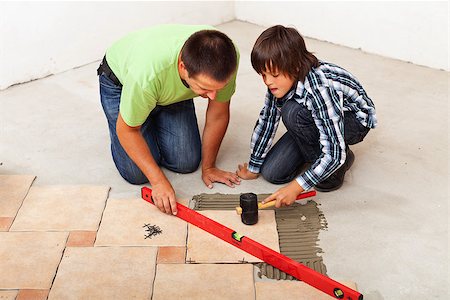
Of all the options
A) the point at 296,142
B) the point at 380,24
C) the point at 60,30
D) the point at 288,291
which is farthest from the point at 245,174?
the point at 380,24

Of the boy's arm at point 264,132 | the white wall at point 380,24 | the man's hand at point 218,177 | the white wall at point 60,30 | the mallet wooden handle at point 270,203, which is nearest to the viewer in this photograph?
the mallet wooden handle at point 270,203

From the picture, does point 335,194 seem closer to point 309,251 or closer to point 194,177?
point 309,251

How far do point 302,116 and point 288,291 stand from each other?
0.68 meters

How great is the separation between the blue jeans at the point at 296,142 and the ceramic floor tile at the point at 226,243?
233mm

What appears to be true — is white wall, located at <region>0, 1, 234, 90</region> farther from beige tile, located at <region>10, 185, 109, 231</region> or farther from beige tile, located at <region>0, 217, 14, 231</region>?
beige tile, located at <region>0, 217, 14, 231</region>

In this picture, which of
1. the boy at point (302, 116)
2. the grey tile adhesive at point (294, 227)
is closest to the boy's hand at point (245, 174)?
the boy at point (302, 116)

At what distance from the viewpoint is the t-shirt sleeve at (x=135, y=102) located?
210 centimetres

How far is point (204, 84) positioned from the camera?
6.38ft

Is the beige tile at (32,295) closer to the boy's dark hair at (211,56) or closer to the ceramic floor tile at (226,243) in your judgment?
the ceramic floor tile at (226,243)

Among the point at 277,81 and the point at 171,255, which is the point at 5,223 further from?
the point at 277,81

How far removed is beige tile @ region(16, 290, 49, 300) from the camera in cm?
190

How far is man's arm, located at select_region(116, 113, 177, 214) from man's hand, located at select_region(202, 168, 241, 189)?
224 mm

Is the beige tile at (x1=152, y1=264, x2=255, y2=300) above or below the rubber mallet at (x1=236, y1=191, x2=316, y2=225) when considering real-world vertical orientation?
below

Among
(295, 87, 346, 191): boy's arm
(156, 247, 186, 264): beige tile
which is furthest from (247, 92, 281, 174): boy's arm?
(156, 247, 186, 264): beige tile
